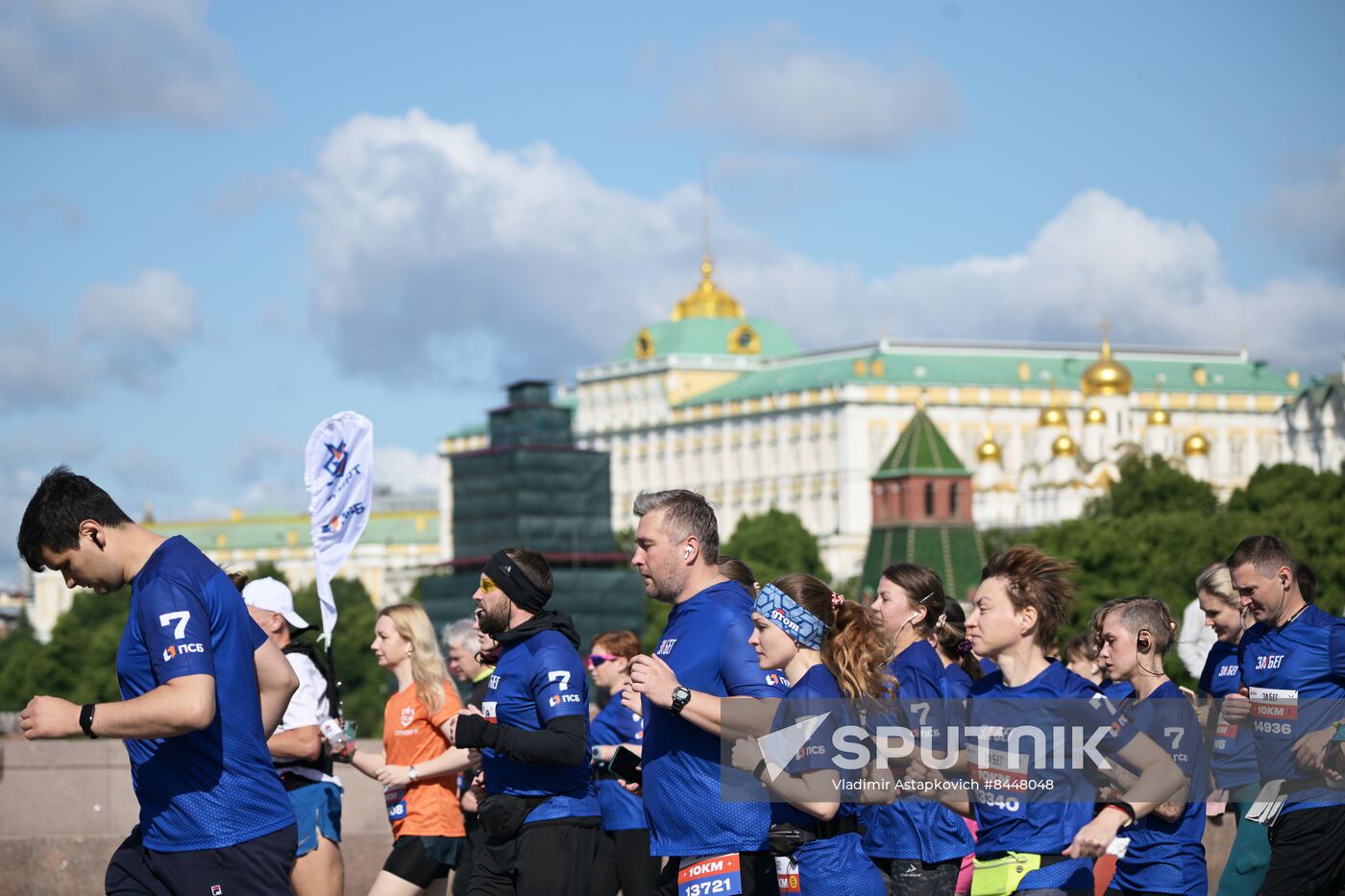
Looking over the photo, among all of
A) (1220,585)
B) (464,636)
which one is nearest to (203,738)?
(464,636)

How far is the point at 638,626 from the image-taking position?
84.1 metres

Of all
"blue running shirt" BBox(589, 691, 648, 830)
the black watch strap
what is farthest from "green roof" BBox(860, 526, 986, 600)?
the black watch strap

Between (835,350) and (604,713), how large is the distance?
158241 mm

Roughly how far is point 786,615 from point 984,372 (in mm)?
152315

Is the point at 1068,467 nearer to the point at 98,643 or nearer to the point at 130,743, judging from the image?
the point at 98,643

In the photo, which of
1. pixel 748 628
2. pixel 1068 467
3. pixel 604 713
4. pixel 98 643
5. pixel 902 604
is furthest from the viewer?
pixel 1068 467

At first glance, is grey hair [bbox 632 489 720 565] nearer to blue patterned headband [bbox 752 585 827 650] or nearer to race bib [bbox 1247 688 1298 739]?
blue patterned headband [bbox 752 585 827 650]

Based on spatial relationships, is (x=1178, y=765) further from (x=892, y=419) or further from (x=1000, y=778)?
(x=892, y=419)

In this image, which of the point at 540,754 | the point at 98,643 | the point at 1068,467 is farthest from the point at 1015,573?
the point at 1068,467

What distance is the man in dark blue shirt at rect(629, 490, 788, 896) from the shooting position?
27.5ft

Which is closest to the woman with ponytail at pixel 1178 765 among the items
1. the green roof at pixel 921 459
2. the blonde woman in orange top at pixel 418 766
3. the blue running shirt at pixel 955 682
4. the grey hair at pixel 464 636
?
the blue running shirt at pixel 955 682

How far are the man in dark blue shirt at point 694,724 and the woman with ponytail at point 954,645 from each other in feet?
6.17

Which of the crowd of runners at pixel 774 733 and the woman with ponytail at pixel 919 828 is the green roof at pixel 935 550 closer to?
the crowd of runners at pixel 774 733

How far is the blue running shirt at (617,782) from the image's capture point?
40.0ft
